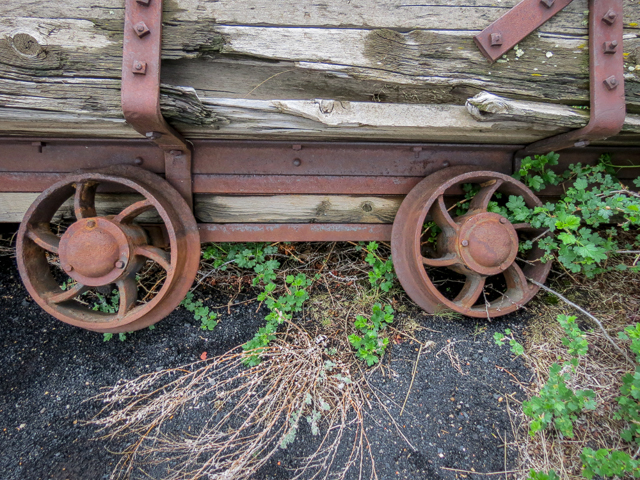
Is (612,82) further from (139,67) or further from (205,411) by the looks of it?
(205,411)

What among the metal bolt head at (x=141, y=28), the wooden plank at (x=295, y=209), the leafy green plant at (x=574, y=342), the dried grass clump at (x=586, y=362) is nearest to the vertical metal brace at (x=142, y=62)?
the metal bolt head at (x=141, y=28)

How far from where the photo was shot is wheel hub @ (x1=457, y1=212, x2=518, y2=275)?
1.98 metres

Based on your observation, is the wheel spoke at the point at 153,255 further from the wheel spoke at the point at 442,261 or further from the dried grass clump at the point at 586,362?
the dried grass clump at the point at 586,362

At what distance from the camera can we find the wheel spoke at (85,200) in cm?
189

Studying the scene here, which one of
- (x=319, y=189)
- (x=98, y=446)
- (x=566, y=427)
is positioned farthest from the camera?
(x=319, y=189)

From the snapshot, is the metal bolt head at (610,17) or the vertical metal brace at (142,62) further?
the metal bolt head at (610,17)

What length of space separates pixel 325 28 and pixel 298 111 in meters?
0.39

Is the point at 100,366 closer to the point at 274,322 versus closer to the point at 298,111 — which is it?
the point at 274,322

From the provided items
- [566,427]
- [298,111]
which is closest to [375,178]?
[298,111]

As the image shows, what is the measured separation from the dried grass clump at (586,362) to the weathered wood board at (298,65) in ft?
3.88

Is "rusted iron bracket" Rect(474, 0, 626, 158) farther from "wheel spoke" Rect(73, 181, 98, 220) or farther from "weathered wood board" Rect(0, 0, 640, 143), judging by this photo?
"wheel spoke" Rect(73, 181, 98, 220)

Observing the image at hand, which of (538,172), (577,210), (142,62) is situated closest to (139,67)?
(142,62)

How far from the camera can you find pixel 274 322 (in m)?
2.34

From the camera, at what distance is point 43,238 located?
1.93m
